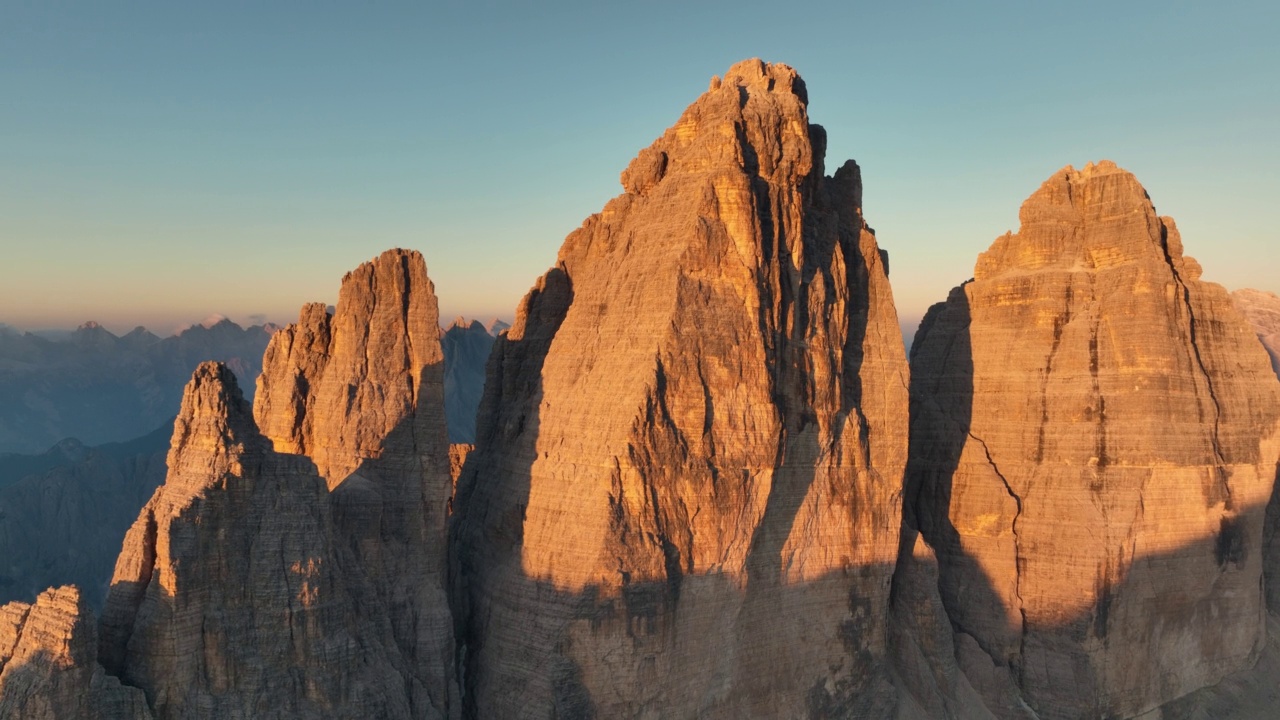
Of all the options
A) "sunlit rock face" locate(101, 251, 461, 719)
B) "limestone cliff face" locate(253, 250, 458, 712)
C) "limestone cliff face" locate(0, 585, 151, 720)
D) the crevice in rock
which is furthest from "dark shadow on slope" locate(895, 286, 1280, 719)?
"limestone cliff face" locate(0, 585, 151, 720)

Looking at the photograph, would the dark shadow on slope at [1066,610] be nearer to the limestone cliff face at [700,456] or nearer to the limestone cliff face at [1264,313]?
the limestone cliff face at [700,456]

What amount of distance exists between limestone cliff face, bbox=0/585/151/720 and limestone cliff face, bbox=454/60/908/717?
8897 millimetres

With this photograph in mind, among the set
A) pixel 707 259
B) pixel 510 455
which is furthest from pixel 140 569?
pixel 707 259

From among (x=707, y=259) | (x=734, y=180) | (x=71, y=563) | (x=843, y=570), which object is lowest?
(x=71, y=563)

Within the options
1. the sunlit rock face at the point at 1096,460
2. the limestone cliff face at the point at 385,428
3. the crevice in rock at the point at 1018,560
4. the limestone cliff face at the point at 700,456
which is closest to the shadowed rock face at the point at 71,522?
the limestone cliff face at the point at 385,428

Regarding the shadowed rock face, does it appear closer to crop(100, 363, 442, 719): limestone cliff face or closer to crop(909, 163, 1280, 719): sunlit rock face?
crop(100, 363, 442, 719): limestone cliff face

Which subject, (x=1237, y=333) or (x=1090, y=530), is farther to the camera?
(x=1237, y=333)

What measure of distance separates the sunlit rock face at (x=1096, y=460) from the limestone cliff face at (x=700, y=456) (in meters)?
7.25

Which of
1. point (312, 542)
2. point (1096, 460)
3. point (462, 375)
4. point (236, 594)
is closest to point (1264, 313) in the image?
point (1096, 460)

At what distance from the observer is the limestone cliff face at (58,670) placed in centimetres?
1577

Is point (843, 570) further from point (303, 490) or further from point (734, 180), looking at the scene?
point (303, 490)

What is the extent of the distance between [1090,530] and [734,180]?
60.5 ft

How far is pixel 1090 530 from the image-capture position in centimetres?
3188

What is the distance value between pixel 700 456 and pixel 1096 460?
57.8 ft
